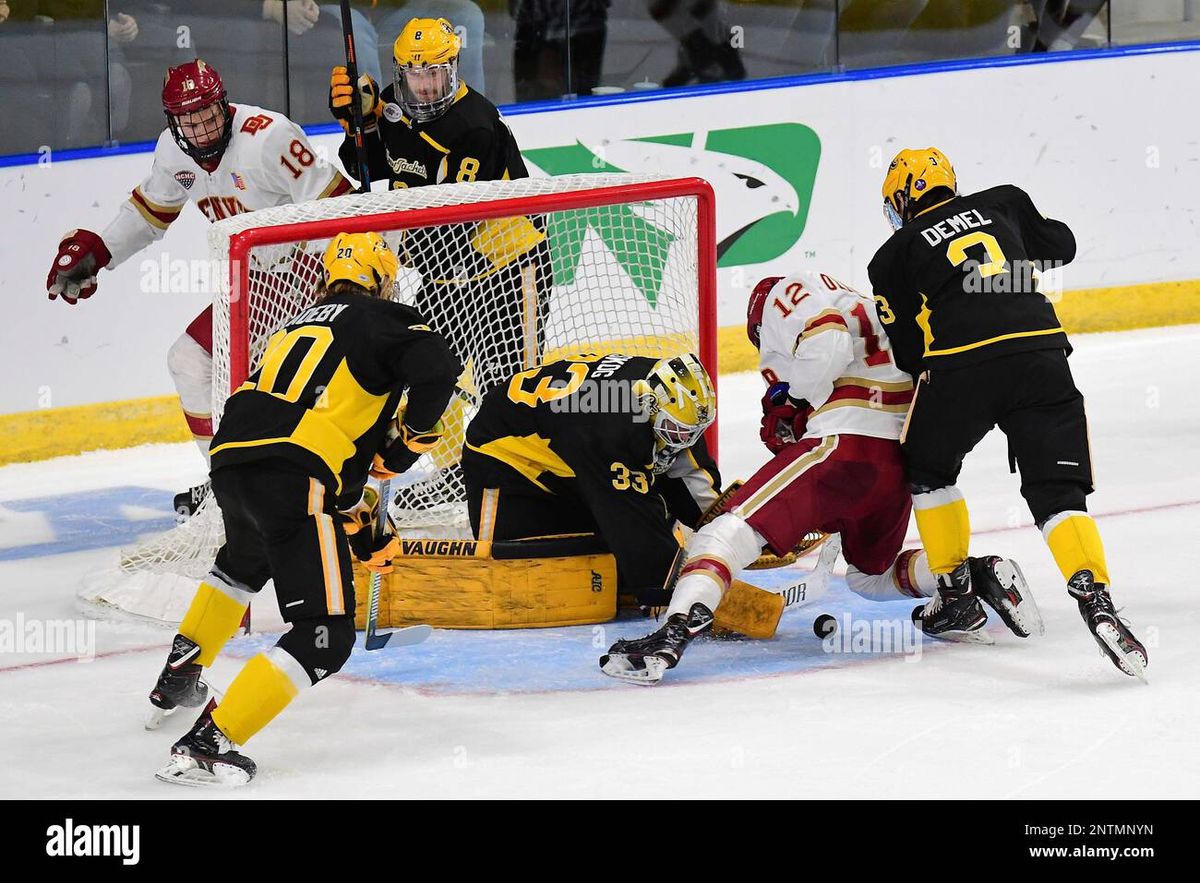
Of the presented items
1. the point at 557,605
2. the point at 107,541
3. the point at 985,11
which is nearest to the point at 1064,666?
the point at 557,605

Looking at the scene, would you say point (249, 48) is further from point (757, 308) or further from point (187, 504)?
point (757, 308)

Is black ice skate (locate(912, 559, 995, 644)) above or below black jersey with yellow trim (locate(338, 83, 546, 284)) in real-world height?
below

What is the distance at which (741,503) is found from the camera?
4137 mm

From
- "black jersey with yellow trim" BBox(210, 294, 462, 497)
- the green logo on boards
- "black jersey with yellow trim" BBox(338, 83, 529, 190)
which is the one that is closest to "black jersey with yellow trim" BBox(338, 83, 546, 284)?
"black jersey with yellow trim" BBox(338, 83, 529, 190)

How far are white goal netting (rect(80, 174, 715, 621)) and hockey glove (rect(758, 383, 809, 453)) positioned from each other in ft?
1.69

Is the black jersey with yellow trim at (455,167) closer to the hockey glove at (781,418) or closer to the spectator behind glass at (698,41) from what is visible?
the hockey glove at (781,418)

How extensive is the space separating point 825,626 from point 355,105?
1.98 m

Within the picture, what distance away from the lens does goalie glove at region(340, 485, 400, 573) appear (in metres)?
3.87

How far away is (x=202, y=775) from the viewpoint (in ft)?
11.0

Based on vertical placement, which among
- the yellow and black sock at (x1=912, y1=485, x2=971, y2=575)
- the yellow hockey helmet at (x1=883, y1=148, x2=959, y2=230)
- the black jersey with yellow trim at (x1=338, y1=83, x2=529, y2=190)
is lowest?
the yellow and black sock at (x1=912, y1=485, x2=971, y2=575)

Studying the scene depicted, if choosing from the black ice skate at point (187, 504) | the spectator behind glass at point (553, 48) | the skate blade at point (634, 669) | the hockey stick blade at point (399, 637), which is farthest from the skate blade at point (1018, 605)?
the spectator behind glass at point (553, 48)

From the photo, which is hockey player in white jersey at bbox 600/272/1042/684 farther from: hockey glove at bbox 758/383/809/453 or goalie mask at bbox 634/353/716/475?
goalie mask at bbox 634/353/716/475

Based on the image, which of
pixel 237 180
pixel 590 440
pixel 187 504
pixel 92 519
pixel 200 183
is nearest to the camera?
pixel 590 440

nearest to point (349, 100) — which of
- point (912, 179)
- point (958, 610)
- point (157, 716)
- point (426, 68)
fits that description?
point (426, 68)
